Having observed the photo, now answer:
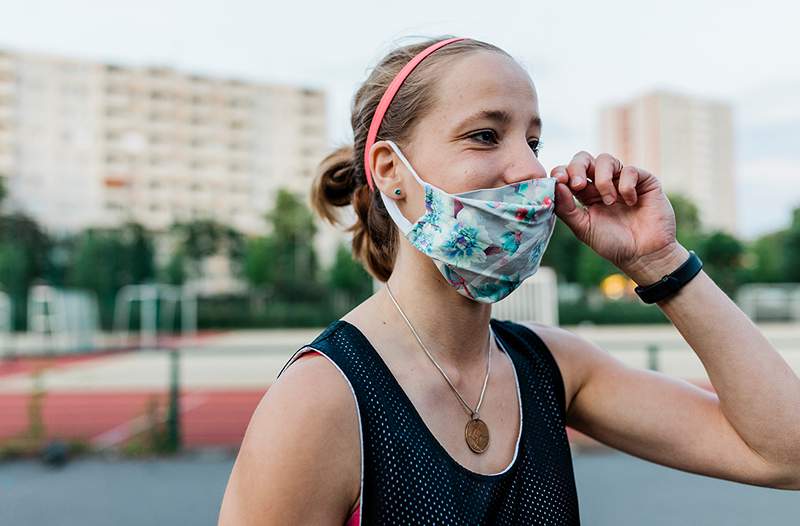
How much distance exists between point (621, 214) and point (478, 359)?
0.40m

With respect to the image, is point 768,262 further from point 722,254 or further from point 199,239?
point 199,239

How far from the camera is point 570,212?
52.3 inches

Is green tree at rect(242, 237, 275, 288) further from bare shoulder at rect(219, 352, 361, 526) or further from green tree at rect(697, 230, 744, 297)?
bare shoulder at rect(219, 352, 361, 526)

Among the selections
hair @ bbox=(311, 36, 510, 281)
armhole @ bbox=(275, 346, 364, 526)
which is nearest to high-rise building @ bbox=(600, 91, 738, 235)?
hair @ bbox=(311, 36, 510, 281)

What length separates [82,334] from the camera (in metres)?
24.0

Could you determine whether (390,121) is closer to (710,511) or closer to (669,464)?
(669,464)

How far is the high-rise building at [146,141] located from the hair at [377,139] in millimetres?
61650

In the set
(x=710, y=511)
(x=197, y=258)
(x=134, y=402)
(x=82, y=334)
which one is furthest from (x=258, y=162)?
(x=710, y=511)

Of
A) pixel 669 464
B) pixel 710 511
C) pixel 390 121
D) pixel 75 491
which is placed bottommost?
pixel 75 491

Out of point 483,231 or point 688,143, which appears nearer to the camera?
point 483,231

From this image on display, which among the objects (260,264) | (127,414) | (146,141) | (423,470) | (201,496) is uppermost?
(423,470)

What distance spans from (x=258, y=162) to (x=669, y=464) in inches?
3031

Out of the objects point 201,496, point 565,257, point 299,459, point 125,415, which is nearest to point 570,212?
point 299,459

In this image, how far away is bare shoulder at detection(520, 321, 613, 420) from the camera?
4.72 feet
